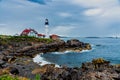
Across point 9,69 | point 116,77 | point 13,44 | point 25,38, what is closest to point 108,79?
point 116,77

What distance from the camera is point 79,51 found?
109 m

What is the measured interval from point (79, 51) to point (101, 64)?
70712 millimetres

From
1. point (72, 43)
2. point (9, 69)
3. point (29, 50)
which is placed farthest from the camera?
point (72, 43)

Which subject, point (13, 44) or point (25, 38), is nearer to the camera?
point (13, 44)

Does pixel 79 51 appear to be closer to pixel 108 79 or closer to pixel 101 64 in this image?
pixel 101 64

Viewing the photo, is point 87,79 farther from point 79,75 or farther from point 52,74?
point 52,74

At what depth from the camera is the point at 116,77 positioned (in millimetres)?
29344

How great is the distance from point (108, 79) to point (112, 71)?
375cm

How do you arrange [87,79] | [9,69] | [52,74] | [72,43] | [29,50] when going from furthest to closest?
[72,43], [29,50], [9,69], [52,74], [87,79]

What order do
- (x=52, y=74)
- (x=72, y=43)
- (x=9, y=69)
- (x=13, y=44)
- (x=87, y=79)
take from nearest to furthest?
(x=87, y=79) → (x=52, y=74) → (x=9, y=69) → (x=13, y=44) → (x=72, y=43)

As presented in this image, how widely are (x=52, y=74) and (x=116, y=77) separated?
20.2 feet

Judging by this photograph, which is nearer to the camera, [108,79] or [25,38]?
[108,79]

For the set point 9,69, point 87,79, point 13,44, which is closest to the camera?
point 87,79

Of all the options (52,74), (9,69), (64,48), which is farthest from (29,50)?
(52,74)
